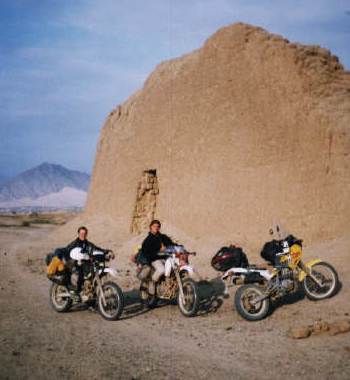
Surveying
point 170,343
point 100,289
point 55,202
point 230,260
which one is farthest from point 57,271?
point 55,202

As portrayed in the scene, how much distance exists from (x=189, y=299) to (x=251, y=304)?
2.94 feet

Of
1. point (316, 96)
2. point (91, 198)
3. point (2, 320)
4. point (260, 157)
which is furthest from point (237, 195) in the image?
point (91, 198)

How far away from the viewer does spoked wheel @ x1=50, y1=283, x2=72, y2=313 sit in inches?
282

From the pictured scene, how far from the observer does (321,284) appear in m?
7.20

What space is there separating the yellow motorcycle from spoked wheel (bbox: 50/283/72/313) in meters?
2.62

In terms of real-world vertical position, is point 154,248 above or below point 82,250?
above

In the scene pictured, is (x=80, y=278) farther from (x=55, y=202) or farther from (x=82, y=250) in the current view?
(x=55, y=202)

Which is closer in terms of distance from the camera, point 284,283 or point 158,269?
point 284,283

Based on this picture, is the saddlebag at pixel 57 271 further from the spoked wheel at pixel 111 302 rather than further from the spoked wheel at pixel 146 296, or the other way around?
the spoked wheel at pixel 146 296

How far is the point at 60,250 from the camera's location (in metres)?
7.21

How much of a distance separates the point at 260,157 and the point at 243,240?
6.88 feet

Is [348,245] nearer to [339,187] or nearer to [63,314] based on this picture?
[339,187]

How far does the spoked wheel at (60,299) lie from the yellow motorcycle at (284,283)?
262cm

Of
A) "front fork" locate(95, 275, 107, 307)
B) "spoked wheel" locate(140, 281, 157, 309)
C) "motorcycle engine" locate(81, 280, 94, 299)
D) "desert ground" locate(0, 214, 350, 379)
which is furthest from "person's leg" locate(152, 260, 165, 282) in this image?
"motorcycle engine" locate(81, 280, 94, 299)
